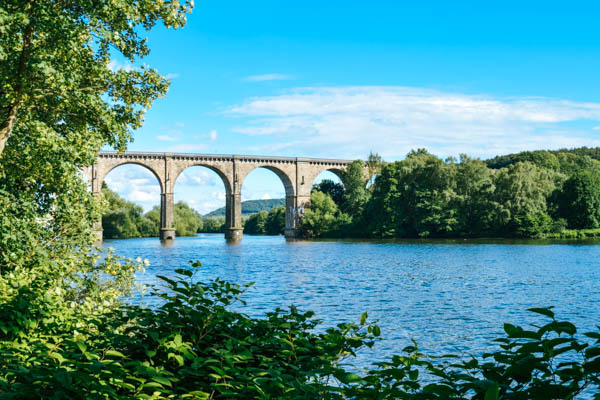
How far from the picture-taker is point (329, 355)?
Answer: 3.31 meters

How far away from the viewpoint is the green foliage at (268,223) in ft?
289

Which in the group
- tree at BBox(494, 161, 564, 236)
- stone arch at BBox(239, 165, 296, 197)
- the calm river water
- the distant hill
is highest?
the distant hill

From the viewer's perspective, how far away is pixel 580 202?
171ft

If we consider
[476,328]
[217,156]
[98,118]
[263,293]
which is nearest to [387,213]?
[217,156]

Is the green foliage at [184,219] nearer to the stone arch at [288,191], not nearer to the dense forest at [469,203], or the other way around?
the stone arch at [288,191]

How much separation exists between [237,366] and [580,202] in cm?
5621

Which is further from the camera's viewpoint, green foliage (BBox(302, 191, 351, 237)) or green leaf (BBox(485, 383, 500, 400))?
green foliage (BBox(302, 191, 351, 237))

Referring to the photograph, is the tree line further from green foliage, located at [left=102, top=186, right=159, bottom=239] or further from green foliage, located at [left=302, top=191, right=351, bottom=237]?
green foliage, located at [left=102, top=186, right=159, bottom=239]

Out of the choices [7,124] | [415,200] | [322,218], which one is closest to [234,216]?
[322,218]

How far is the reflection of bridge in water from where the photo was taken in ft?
179

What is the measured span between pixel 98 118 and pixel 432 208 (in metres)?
48.5

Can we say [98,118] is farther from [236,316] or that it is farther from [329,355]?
[329,355]

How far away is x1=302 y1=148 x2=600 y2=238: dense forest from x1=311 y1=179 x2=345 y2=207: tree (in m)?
8.27

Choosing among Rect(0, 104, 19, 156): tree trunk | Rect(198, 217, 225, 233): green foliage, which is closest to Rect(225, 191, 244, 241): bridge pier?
Rect(198, 217, 225, 233): green foliage
